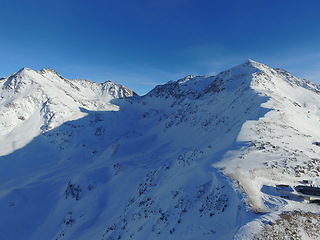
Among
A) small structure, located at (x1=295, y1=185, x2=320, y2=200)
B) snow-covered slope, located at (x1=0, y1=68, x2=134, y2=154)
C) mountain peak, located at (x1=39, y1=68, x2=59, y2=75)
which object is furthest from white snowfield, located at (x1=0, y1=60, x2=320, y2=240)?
mountain peak, located at (x1=39, y1=68, x2=59, y2=75)

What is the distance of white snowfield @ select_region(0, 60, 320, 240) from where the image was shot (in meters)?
15.1

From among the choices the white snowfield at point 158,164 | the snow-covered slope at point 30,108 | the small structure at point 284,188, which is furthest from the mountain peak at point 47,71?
the small structure at point 284,188

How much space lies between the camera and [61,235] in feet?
85.8

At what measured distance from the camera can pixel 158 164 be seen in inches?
1668

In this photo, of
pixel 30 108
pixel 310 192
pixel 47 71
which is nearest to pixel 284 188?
pixel 310 192

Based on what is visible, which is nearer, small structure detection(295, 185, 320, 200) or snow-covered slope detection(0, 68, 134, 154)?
small structure detection(295, 185, 320, 200)

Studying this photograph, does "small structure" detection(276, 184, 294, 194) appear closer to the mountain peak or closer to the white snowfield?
the white snowfield

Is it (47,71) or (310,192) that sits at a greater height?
(47,71)

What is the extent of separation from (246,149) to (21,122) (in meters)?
79.5

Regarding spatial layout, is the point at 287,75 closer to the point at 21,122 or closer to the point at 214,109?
the point at 214,109

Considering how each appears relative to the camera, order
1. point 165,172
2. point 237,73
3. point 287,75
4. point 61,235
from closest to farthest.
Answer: point 61,235 → point 165,172 → point 237,73 → point 287,75

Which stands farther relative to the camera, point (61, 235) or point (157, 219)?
point (61, 235)

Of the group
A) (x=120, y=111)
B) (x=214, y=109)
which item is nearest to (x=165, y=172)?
(x=214, y=109)

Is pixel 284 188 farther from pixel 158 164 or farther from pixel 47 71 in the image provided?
pixel 47 71
